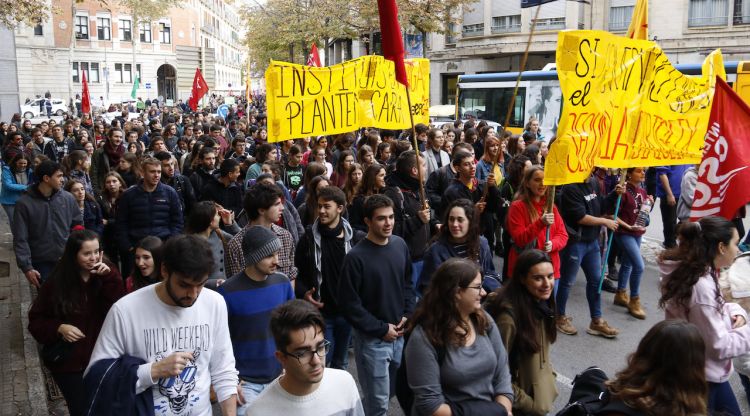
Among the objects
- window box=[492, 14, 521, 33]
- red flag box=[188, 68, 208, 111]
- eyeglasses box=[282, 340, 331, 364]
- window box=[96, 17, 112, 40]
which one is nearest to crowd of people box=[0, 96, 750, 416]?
eyeglasses box=[282, 340, 331, 364]

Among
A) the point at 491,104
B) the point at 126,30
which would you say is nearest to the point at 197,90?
the point at 491,104

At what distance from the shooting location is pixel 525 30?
35.0 metres

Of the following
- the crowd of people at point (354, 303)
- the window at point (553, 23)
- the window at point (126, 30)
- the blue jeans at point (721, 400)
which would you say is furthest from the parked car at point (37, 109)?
the blue jeans at point (721, 400)

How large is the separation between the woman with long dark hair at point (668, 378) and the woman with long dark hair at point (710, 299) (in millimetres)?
1175

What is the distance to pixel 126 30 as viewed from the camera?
61312mm

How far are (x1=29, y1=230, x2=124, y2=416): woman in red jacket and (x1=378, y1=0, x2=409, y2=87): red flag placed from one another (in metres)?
3.29

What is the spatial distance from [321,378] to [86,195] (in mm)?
5360

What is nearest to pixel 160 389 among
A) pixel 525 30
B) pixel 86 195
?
pixel 86 195

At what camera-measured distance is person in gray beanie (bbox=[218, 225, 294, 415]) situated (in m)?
3.78

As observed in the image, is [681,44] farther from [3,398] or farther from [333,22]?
[3,398]

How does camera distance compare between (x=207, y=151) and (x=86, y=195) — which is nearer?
(x=86, y=195)

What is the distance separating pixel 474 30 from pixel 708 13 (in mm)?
12273

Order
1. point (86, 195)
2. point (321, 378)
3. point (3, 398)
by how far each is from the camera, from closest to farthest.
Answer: point (321, 378)
point (3, 398)
point (86, 195)

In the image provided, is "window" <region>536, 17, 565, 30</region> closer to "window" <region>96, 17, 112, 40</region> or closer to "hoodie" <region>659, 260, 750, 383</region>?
"hoodie" <region>659, 260, 750, 383</region>
